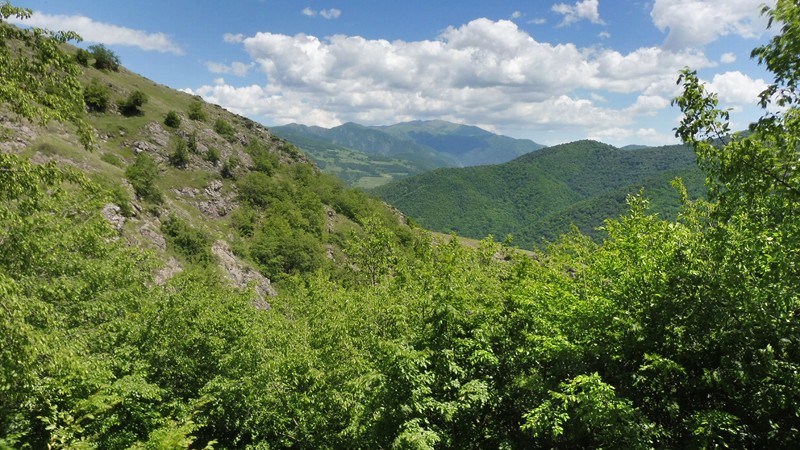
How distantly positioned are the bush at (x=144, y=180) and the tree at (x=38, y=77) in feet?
229

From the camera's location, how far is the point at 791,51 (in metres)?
7.16

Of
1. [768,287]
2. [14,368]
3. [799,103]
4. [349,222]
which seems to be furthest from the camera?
[349,222]

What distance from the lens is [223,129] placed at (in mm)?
117688

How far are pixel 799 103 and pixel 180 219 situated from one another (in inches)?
3194

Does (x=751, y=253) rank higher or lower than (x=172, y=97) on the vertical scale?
lower

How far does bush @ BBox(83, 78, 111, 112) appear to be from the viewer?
88.6 metres

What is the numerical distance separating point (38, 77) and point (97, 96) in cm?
9751

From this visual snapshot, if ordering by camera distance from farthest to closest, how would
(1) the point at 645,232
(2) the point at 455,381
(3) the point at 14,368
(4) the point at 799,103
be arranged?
(1) the point at 645,232
(2) the point at 455,381
(3) the point at 14,368
(4) the point at 799,103

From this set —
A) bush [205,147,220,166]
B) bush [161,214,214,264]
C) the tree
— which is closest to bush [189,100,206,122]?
bush [205,147,220,166]

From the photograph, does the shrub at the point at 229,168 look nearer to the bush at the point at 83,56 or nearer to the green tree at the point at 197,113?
the green tree at the point at 197,113

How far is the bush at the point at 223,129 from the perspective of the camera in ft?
384

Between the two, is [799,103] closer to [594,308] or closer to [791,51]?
[791,51]

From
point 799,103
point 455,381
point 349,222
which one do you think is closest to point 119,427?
point 455,381

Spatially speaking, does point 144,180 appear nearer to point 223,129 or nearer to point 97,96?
point 97,96
